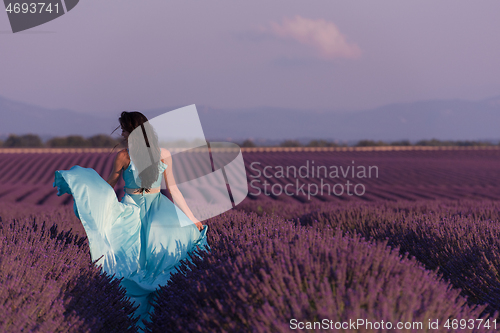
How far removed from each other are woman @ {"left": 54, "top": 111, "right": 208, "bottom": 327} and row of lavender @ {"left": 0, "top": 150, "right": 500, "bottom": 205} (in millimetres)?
7633

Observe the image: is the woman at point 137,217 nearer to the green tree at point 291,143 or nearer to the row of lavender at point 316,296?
the row of lavender at point 316,296

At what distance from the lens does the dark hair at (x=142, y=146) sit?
3.41 metres

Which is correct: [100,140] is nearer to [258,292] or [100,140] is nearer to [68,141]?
[68,141]

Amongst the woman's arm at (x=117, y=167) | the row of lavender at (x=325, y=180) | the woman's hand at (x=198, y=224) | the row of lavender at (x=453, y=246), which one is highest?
the woman's arm at (x=117, y=167)

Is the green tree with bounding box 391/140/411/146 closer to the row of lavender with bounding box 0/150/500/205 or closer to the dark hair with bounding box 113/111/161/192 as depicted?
the row of lavender with bounding box 0/150/500/205

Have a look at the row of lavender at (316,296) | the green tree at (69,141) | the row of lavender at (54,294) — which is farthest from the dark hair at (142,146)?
the green tree at (69,141)

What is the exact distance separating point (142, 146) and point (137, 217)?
67cm

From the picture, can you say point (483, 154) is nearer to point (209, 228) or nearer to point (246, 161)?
point (246, 161)

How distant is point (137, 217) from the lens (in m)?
3.51

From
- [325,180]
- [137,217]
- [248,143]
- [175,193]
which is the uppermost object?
[175,193]

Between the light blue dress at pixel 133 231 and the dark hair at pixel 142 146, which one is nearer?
the light blue dress at pixel 133 231

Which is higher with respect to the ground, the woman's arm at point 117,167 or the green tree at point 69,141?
the woman's arm at point 117,167

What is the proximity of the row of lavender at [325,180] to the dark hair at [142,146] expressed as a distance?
7.70 meters

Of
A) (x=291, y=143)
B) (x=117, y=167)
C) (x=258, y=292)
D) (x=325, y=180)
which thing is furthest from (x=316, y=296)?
(x=291, y=143)
